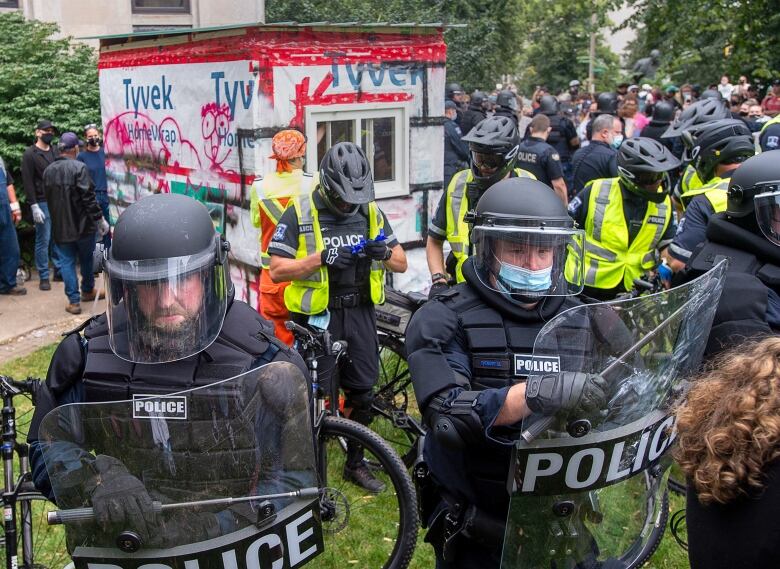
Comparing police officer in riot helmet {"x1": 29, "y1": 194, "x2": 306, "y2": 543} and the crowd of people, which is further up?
police officer in riot helmet {"x1": 29, "y1": 194, "x2": 306, "y2": 543}

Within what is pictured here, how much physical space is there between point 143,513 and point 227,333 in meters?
0.64

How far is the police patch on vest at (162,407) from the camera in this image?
2.40 metres

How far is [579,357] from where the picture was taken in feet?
7.80

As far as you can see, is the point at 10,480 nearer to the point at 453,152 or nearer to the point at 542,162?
the point at 542,162

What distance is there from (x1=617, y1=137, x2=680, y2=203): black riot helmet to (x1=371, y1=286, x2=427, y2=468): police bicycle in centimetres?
145

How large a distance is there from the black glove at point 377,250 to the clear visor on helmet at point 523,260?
1.99 m

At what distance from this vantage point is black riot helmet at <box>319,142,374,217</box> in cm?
488

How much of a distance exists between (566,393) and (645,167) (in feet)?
11.6

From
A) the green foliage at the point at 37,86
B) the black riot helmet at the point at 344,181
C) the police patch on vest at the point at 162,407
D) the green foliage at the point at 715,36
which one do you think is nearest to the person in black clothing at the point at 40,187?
the green foliage at the point at 37,86

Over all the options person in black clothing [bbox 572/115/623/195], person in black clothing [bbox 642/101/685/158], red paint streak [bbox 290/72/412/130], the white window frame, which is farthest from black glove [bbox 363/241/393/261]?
person in black clothing [bbox 642/101/685/158]

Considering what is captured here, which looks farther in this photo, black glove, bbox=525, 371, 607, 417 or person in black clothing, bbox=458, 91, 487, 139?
person in black clothing, bbox=458, 91, 487, 139

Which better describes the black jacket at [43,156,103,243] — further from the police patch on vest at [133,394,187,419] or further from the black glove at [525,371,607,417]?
the black glove at [525,371,607,417]

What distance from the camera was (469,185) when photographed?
5.46 meters

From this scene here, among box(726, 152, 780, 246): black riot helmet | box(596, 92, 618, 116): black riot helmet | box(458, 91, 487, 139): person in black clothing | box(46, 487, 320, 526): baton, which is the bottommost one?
box(458, 91, 487, 139): person in black clothing
